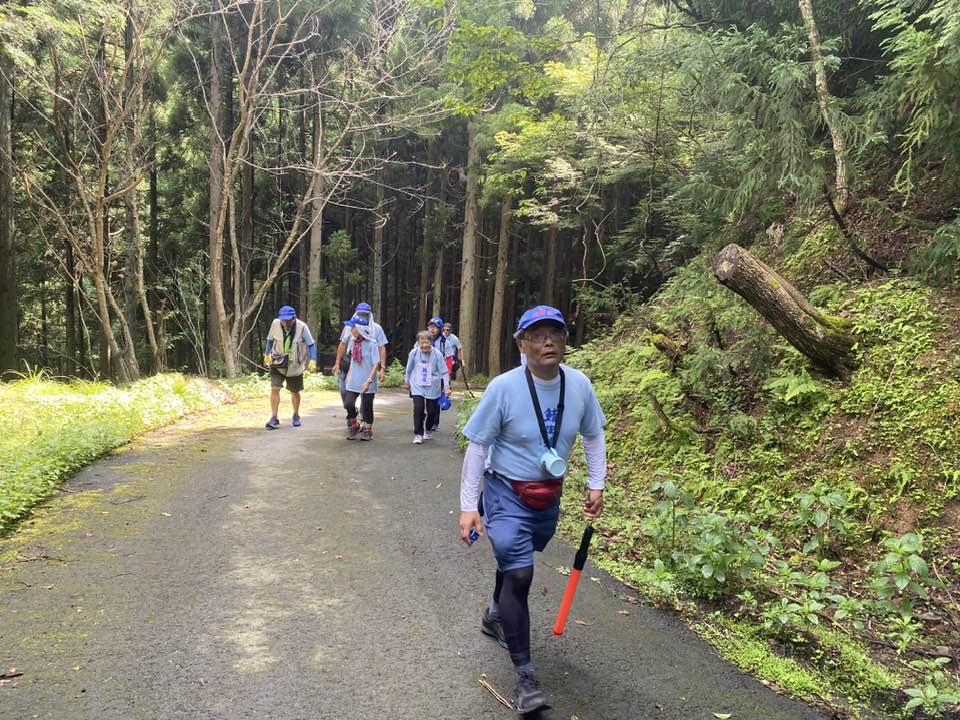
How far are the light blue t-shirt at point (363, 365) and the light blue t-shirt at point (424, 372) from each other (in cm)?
56

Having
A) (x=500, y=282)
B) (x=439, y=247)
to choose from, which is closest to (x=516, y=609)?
(x=500, y=282)

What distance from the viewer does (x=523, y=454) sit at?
329cm

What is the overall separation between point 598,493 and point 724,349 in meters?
4.95

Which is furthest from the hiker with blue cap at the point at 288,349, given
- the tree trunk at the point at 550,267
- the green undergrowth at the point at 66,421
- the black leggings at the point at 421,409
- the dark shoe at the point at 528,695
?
the tree trunk at the point at 550,267

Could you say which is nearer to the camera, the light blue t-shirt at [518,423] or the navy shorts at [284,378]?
the light blue t-shirt at [518,423]

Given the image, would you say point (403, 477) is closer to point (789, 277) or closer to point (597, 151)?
point (789, 277)

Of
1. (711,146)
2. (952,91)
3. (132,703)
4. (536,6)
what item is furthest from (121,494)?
(536,6)

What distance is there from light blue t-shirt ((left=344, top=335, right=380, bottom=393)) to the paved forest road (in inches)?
128

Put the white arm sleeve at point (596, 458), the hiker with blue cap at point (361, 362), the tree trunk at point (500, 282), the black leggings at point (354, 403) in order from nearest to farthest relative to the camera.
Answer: the white arm sleeve at point (596, 458) → the hiker with blue cap at point (361, 362) → the black leggings at point (354, 403) → the tree trunk at point (500, 282)

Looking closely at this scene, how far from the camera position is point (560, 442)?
3.35 metres

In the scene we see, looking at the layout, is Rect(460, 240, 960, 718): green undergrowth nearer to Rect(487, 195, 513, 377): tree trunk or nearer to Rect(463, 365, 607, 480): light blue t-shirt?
Rect(463, 365, 607, 480): light blue t-shirt

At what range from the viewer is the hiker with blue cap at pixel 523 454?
317 centimetres

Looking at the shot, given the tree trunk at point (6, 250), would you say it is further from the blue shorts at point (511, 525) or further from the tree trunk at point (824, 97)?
the tree trunk at point (824, 97)

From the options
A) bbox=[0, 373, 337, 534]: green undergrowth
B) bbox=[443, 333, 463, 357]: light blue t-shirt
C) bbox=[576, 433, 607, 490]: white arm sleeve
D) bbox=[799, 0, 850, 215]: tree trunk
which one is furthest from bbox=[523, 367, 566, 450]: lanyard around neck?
bbox=[443, 333, 463, 357]: light blue t-shirt
